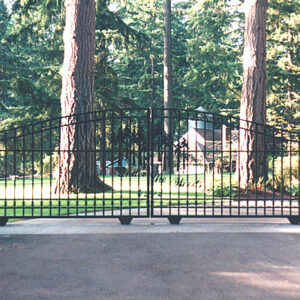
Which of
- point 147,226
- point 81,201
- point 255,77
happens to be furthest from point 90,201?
point 255,77

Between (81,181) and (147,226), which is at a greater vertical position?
(81,181)

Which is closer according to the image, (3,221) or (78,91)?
(3,221)

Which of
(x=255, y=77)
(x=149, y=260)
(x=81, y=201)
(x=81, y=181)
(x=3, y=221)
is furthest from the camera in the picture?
(x=255, y=77)

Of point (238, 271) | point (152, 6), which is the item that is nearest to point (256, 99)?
point (238, 271)

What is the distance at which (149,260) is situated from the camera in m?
6.69

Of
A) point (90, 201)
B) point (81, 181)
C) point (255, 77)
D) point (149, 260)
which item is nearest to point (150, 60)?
point (255, 77)

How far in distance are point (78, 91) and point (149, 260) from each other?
8988 millimetres

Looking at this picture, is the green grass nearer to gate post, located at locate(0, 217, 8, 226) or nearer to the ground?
gate post, located at locate(0, 217, 8, 226)

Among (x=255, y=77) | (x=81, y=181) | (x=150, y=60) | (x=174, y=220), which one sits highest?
(x=150, y=60)

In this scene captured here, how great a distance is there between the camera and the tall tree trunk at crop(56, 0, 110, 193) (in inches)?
561

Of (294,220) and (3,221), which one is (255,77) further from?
(3,221)

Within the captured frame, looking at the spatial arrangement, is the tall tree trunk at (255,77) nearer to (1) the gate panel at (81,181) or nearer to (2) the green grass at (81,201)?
(2) the green grass at (81,201)

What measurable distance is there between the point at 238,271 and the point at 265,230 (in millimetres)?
3384

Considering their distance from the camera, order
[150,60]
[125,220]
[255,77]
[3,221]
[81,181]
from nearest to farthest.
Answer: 1. [3,221]
2. [125,220]
3. [81,181]
4. [255,77]
5. [150,60]
